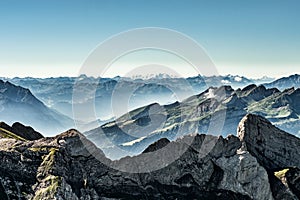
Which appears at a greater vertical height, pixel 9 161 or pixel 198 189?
pixel 9 161

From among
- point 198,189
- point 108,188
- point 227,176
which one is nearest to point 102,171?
point 108,188

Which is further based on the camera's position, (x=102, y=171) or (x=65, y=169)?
(x=102, y=171)

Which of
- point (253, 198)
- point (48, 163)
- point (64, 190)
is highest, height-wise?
point (48, 163)

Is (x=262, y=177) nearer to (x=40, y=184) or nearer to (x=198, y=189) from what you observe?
(x=198, y=189)

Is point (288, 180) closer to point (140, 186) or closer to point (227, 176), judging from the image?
point (227, 176)

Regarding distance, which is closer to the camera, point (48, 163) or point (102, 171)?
point (48, 163)

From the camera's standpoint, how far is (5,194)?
171 meters

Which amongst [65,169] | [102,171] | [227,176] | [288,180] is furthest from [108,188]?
[288,180]

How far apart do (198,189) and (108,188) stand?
47.0m

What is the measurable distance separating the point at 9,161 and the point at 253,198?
403ft

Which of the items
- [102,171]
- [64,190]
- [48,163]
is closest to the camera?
[64,190]

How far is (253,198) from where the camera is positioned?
19375 centimetres

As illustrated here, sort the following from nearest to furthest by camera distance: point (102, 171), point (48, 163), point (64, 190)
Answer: point (64, 190)
point (48, 163)
point (102, 171)

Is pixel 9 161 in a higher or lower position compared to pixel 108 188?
higher
